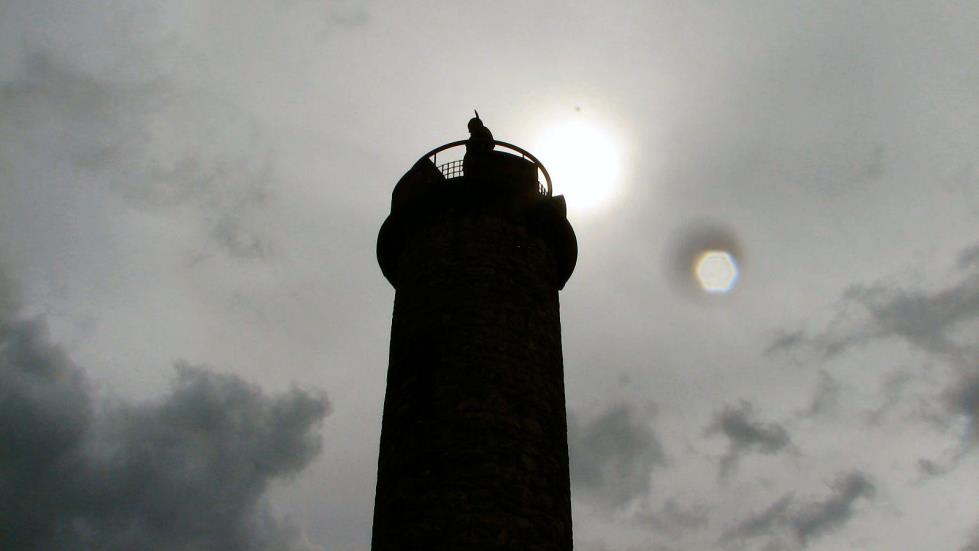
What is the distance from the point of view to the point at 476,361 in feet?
41.1

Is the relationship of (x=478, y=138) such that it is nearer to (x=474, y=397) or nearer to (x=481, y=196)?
(x=481, y=196)

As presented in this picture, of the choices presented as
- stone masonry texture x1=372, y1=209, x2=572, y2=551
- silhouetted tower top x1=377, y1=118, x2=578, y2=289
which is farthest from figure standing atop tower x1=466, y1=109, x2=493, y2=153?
stone masonry texture x1=372, y1=209, x2=572, y2=551

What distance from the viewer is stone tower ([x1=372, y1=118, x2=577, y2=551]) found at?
11.3 metres

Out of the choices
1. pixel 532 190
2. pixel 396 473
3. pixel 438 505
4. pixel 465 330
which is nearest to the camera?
pixel 438 505

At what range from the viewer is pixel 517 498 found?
11.4m

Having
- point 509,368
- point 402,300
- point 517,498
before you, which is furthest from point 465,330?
point 517,498

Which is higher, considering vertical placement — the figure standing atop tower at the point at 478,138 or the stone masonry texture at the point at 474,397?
the figure standing atop tower at the point at 478,138

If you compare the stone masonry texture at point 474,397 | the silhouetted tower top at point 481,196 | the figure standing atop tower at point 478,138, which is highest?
the figure standing atop tower at point 478,138


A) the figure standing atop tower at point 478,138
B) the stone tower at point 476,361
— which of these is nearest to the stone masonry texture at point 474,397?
the stone tower at point 476,361

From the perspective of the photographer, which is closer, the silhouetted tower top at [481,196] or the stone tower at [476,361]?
the stone tower at [476,361]

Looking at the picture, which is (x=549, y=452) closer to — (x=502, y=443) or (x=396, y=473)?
(x=502, y=443)

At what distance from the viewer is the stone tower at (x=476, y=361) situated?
11.3 m

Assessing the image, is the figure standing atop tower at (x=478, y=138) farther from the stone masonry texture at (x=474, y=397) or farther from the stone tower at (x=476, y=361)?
the stone masonry texture at (x=474, y=397)

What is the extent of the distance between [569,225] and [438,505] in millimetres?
7126
